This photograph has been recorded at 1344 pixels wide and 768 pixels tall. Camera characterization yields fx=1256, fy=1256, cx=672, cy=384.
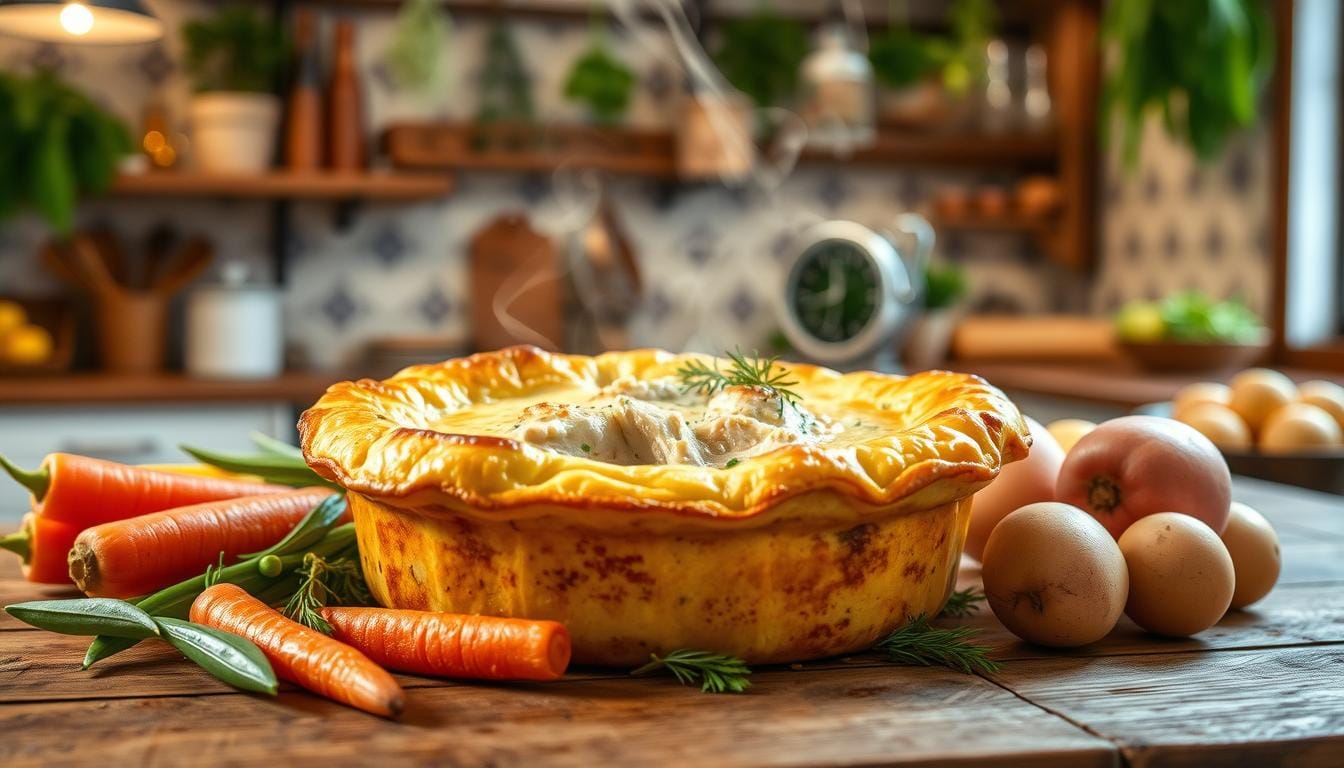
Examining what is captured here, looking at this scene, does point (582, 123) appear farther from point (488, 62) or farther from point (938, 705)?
point (938, 705)

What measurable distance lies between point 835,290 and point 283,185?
5.41 ft

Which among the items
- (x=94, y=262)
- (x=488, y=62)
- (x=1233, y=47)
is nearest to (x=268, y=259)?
(x=94, y=262)

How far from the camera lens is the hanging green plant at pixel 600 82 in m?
3.92

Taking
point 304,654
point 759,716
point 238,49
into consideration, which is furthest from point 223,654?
point 238,49

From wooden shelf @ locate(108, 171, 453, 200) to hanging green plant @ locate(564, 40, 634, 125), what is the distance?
0.51 m

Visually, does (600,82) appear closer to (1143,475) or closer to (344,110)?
(344,110)

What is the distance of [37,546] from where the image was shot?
1.22m

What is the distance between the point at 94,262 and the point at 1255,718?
3.56 m

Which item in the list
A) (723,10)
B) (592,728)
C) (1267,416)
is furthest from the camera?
(723,10)

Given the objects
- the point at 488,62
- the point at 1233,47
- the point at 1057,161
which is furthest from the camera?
→ the point at 1057,161

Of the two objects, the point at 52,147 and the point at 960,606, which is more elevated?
the point at 52,147

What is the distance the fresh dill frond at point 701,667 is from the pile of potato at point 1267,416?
1247mm

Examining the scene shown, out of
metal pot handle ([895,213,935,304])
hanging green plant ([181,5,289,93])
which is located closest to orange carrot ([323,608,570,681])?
metal pot handle ([895,213,935,304])

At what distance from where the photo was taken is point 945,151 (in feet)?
14.0
